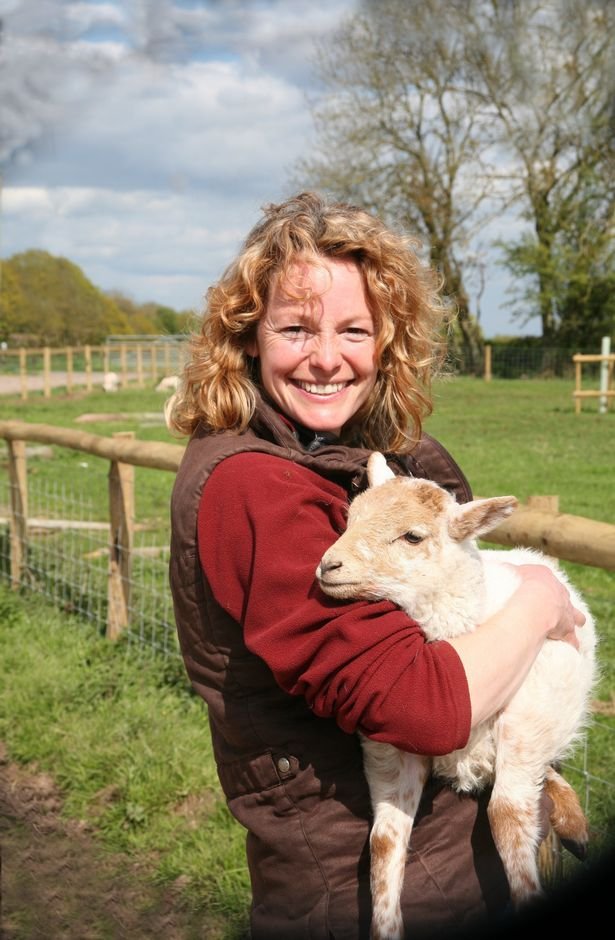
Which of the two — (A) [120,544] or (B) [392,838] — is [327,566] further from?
(A) [120,544]

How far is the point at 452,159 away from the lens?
20.2m

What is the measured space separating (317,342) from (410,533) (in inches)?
18.2

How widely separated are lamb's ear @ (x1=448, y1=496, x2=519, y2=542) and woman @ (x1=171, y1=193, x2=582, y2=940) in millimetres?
164

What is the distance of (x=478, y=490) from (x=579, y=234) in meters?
26.0

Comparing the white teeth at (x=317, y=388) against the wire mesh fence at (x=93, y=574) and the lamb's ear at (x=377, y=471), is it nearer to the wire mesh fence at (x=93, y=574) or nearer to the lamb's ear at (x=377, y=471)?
the lamb's ear at (x=377, y=471)

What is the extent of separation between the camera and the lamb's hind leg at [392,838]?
175 centimetres

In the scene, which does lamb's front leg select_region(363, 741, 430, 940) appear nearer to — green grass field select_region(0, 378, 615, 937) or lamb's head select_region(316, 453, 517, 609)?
lamb's head select_region(316, 453, 517, 609)

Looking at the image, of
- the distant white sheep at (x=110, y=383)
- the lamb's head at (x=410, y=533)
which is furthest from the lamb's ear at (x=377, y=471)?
the distant white sheep at (x=110, y=383)

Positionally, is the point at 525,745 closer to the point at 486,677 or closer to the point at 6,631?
the point at 486,677

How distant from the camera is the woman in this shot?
165 cm

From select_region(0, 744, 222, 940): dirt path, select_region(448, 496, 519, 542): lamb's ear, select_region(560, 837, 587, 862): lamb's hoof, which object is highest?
select_region(448, 496, 519, 542): lamb's ear

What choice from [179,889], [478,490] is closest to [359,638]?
[179,889]

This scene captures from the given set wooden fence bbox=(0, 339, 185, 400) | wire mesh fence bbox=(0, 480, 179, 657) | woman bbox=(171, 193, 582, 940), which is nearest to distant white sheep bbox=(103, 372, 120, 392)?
wooden fence bbox=(0, 339, 185, 400)

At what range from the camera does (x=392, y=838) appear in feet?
5.83
